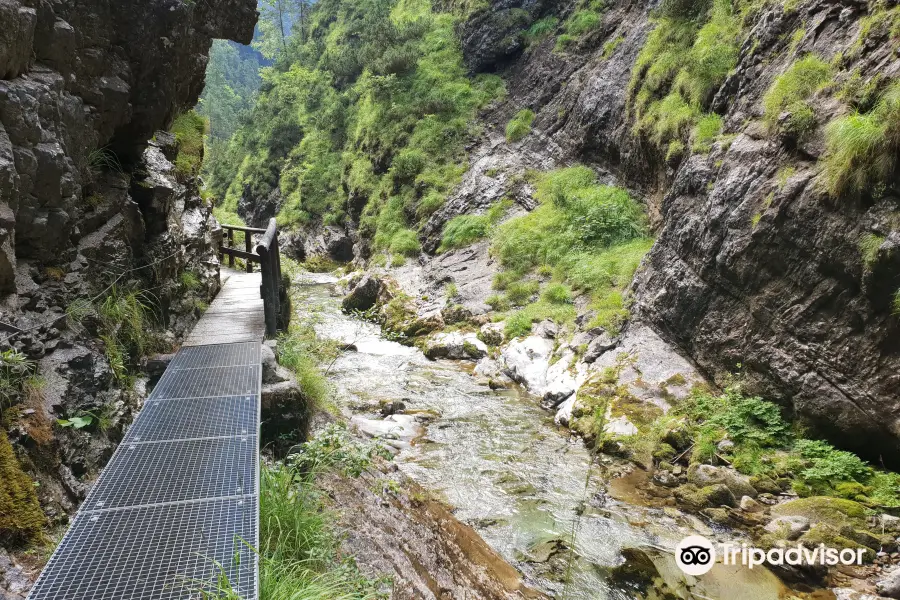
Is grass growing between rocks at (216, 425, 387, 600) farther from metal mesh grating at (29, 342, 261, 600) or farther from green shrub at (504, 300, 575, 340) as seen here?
green shrub at (504, 300, 575, 340)

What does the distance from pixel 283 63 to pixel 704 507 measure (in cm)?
4195

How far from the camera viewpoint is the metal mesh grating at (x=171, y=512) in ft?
7.90

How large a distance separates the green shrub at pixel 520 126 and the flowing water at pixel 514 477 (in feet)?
35.2

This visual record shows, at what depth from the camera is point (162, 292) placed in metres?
5.86

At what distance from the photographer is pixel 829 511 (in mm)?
4734

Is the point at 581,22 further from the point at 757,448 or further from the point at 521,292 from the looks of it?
the point at 757,448

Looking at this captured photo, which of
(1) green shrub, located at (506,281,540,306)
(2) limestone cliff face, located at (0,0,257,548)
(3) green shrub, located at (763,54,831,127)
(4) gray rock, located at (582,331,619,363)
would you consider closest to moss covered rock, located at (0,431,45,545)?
(2) limestone cliff face, located at (0,0,257,548)

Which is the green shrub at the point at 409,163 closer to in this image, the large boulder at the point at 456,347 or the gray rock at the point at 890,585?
the large boulder at the point at 456,347

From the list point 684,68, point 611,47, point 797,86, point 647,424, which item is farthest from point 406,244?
point 797,86

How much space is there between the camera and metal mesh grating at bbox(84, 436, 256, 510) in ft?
9.94

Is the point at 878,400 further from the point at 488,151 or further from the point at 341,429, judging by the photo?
the point at 488,151

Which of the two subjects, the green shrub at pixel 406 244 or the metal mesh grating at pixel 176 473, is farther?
the green shrub at pixel 406 244

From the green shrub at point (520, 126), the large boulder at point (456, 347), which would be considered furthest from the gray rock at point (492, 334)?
the green shrub at point (520, 126)

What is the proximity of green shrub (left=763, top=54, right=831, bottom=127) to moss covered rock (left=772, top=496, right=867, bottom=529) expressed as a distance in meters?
4.73
